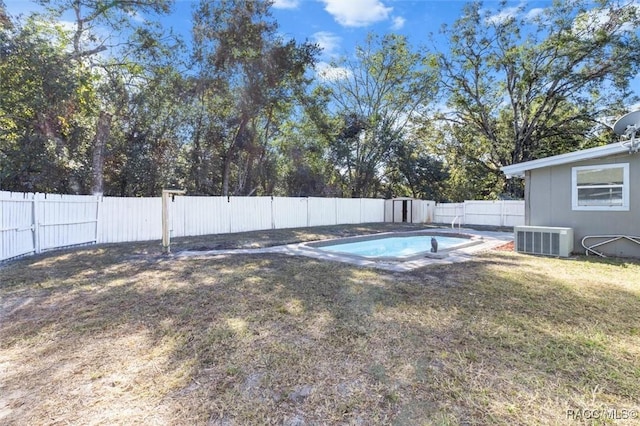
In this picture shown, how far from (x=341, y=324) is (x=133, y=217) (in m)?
8.21

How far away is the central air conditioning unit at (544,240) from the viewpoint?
21.6ft

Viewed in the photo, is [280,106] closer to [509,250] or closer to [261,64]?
[261,64]

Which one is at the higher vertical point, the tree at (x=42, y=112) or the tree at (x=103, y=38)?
the tree at (x=103, y=38)

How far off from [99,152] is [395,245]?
1020 cm

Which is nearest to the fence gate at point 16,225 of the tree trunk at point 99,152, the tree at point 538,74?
the tree trunk at point 99,152

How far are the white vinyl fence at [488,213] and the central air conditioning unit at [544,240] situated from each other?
274 inches

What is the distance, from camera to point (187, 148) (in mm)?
13828

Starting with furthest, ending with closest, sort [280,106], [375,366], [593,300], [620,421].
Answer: [280,106]
[593,300]
[375,366]
[620,421]

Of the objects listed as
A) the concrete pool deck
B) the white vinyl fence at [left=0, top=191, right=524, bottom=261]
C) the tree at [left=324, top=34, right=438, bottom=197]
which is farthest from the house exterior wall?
the tree at [left=324, top=34, right=438, bottom=197]

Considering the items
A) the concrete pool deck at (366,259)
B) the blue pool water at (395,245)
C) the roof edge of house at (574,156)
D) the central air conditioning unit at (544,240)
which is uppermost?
the roof edge of house at (574,156)

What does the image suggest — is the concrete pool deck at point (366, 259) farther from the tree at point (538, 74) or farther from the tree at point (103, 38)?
the tree at point (538, 74)

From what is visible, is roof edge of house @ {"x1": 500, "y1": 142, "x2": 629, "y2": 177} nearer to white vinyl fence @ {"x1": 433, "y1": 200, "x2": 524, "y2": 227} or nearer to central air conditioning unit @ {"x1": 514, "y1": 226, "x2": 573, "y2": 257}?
central air conditioning unit @ {"x1": 514, "y1": 226, "x2": 573, "y2": 257}

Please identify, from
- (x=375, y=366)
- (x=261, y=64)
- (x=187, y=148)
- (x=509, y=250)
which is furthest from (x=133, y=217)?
(x=509, y=250)

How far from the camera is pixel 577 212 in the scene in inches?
272
